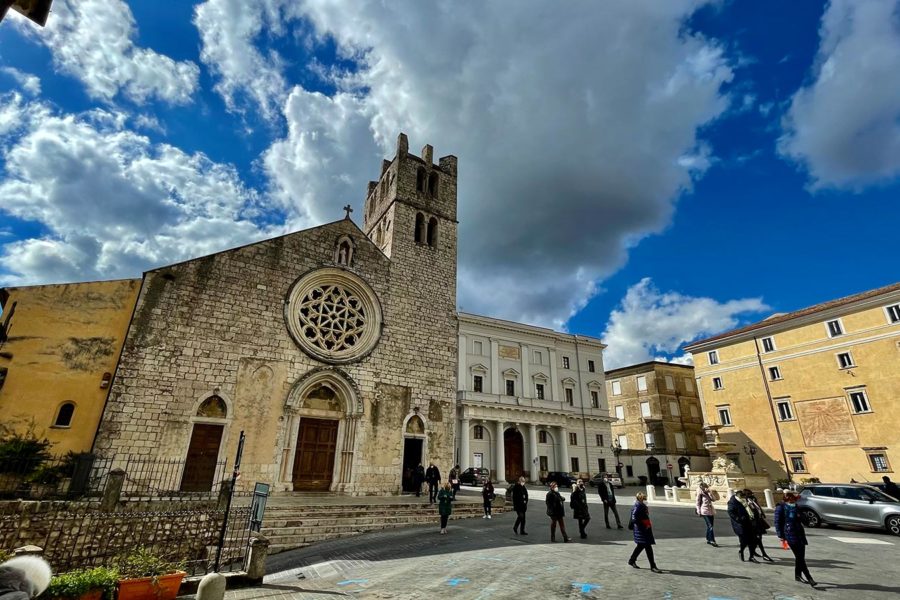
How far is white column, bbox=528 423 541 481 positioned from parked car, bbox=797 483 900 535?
70.5ft

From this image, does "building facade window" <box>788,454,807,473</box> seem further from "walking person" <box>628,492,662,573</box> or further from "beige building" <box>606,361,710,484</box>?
"walking person" <box>628,492,662,573</box>

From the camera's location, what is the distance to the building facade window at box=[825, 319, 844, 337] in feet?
91.9

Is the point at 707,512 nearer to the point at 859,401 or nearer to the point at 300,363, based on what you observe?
the point at 300,363

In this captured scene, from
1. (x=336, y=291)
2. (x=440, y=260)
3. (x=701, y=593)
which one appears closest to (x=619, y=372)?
(x=440, y=260)

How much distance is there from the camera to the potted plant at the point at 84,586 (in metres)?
5.61

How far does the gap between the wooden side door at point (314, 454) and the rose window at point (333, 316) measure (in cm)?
261

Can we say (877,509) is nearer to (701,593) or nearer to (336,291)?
(701,593)

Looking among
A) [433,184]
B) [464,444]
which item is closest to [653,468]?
[464,444]

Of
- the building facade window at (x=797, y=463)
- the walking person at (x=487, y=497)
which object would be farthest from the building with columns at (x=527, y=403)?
the walking person at (x=487, y=497)

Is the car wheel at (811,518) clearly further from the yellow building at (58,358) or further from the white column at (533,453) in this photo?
the yellow building at (58,358)

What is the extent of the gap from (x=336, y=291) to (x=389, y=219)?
5444 mm

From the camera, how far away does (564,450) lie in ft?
120

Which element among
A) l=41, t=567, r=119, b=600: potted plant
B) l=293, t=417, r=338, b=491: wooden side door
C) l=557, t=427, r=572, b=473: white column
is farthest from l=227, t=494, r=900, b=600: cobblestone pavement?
l=557, t=427, r=572, b=473: white column

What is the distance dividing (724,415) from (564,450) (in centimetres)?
1269
